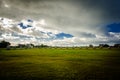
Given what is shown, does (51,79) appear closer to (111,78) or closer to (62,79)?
(62,79)

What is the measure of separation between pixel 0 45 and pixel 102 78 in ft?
571

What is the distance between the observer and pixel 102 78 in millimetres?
16000

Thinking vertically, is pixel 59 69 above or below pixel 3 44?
below

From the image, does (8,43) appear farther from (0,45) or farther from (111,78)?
(111,78)

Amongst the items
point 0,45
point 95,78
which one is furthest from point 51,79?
point 0,45

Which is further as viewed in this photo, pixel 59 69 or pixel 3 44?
pixel 3 44

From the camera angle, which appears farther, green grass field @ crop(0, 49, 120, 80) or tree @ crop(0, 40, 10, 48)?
tree @ crop(0, 40, 10, 48)

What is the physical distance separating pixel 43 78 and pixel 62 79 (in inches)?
73.0

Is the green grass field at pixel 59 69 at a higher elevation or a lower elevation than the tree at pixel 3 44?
lower

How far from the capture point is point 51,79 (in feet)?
50.1

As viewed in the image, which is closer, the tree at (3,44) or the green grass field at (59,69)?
the green grass field at (59,69)

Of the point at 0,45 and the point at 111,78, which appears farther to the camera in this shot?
the point at 0,45

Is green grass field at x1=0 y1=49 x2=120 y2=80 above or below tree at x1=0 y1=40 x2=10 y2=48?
below

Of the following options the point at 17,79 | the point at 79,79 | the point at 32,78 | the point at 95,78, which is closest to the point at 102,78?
the point at 95,78
